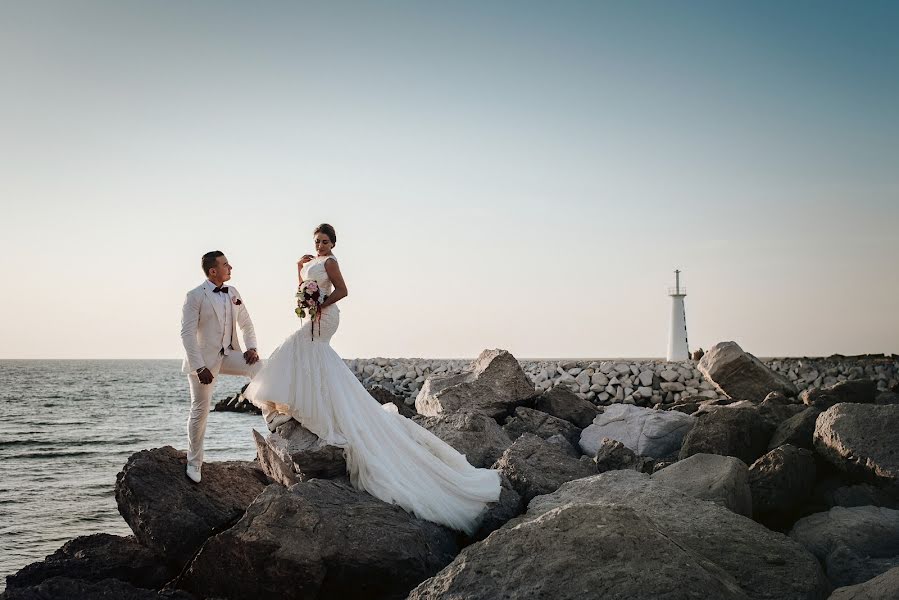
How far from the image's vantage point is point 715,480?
245 inches

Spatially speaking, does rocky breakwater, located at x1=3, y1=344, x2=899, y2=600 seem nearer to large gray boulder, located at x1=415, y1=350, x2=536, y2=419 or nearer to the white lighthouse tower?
large gray boulder, located at x1=415, y1=350, x2=536, y2=419

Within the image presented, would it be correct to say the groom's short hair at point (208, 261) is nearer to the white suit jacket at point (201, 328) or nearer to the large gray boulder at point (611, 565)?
the white suit jacket at point (201, 328)

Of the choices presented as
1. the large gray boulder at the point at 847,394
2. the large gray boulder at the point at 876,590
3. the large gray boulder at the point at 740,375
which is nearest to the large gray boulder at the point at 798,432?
the large gray boulder at the point at 847,394

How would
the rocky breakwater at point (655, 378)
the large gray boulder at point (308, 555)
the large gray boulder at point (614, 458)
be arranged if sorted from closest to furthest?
the large gray boulder at point (308, 555) < the large gray boulder at point (614, 458) < the rocky breakwater at point (655, 378)

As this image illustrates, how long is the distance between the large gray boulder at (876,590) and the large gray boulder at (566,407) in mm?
7617

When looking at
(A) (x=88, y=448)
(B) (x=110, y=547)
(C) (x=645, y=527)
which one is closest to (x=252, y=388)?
(B) (x=110, y=547)

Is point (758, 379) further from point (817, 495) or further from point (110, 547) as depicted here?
point (110, 547)

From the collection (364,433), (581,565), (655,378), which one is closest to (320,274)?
(364,433)

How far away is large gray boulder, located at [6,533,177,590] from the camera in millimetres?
6164

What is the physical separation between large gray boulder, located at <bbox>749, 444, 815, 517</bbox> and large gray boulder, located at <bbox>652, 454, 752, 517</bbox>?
0.27 metres

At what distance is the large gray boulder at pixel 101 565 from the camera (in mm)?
6164

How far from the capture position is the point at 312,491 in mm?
5711

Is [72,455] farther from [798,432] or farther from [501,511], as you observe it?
[798,432]

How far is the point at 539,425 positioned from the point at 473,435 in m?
2.13
